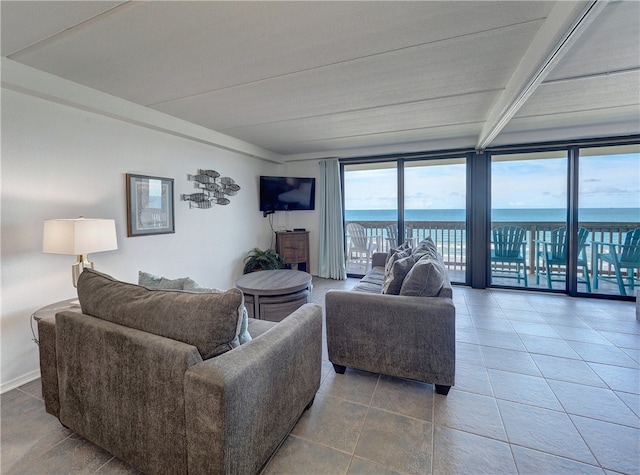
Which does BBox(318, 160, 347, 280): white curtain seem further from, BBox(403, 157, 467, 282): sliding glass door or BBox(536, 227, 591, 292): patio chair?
BBox(536, 227, 591, 292): patio chair

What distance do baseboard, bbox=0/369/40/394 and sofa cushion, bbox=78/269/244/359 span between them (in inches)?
56.7

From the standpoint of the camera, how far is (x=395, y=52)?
1.95 m

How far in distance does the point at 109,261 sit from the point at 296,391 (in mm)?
2281

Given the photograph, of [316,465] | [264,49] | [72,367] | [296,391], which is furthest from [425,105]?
[72,367]

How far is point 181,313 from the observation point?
123cm

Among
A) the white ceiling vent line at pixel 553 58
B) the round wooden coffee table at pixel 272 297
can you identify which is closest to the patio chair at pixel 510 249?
the white ceiling vent line at pixel 553 58

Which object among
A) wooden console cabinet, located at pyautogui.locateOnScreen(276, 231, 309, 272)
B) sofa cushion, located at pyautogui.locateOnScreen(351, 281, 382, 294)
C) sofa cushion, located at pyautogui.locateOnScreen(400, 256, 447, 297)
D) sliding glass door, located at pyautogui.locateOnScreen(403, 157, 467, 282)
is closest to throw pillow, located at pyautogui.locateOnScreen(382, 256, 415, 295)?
sofa cushion, located at pyautogui.locateOnScreen(400, 256, 447, 297)

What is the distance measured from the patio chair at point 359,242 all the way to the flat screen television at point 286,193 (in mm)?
865

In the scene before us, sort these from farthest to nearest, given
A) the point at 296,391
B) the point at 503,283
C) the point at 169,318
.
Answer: the point at 503,283
the point at 296,391
the point at 169,318

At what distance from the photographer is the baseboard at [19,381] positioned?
2.05 m

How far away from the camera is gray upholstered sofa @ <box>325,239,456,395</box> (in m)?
1.89

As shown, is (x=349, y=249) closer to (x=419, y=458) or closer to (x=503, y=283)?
(x=503, y=283)

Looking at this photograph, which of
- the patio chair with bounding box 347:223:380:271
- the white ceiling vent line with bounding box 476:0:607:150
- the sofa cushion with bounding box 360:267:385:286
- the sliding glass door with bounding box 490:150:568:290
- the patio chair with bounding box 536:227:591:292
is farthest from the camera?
the patio chair with bounding box 347:223:380:271

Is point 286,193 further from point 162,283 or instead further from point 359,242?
point 162,283
